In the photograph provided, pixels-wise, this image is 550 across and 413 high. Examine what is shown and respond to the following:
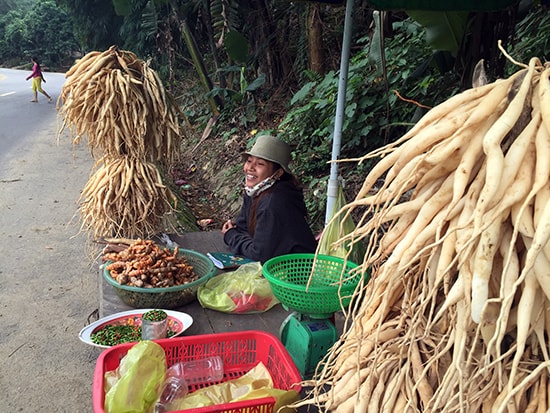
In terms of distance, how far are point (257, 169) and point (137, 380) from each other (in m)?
1.64

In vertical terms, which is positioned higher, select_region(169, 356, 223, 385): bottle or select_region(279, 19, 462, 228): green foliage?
select_region(279, 19, 462, 228): green foliage

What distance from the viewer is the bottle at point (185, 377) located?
1499 millimetres

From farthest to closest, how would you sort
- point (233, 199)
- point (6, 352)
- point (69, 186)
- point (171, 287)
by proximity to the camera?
point (69, 186) < point (233, 199) < point (6, 352) < point (171, 287)

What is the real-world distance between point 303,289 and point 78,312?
2.66m

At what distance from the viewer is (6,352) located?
9.96 feet

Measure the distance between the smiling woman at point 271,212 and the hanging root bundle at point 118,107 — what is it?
0.54m

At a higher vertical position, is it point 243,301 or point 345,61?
point 345,61

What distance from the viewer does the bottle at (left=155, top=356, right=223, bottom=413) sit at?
4.92 feet

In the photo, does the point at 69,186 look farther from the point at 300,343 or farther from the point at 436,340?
the point at 436,340

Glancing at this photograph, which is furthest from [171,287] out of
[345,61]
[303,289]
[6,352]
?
[6,352]

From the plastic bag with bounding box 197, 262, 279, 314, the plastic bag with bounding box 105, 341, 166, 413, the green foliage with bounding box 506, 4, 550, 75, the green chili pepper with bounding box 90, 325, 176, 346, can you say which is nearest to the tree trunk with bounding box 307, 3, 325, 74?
the green foliage with bounding box 506, 4, 550, 75

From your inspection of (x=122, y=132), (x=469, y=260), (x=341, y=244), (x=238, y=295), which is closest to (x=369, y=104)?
(x=122, y=132)

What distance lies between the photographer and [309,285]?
1659 millimetres

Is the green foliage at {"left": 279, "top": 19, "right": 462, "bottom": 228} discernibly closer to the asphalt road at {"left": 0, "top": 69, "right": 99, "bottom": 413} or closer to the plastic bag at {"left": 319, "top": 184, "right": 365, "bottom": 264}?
the plastic bag at {"left": 319, "top": 184, "right": 365, "bottom": 264}
